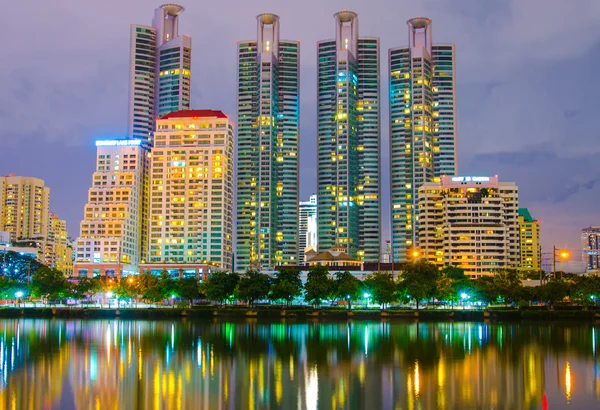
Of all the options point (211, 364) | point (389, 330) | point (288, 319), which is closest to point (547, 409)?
point (211, 364)

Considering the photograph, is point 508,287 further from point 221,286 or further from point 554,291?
point 221,286

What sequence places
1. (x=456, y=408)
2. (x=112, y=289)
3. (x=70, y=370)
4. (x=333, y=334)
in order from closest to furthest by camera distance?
(x=456, y=408) → (x=70, y=370) → (x=333, y=334) → (x=112, y=289)

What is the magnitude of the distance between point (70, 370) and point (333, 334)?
44.2 meters

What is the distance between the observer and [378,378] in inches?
2153

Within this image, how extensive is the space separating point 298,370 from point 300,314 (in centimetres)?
8153

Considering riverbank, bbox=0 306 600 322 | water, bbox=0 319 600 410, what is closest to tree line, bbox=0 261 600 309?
riverbank, bbox=0 306 600 322

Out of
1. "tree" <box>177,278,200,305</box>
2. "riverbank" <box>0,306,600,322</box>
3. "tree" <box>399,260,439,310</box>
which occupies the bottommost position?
"riverbank" <box>0,306,600,322</box>

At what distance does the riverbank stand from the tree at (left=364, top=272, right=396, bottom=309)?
10.3 ft

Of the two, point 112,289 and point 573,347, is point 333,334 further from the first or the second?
point 112,289

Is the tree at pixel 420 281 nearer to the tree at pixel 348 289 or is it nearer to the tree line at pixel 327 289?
the tree line at pixel 327 289

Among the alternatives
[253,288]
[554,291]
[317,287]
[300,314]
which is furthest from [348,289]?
[554,291]

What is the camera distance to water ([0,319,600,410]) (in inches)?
1789

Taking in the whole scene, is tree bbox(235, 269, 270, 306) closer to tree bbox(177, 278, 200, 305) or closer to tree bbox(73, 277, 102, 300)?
tree bbox(177, 278, 200, 305)

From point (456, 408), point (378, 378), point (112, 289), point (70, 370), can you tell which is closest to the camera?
point (456, 408)
